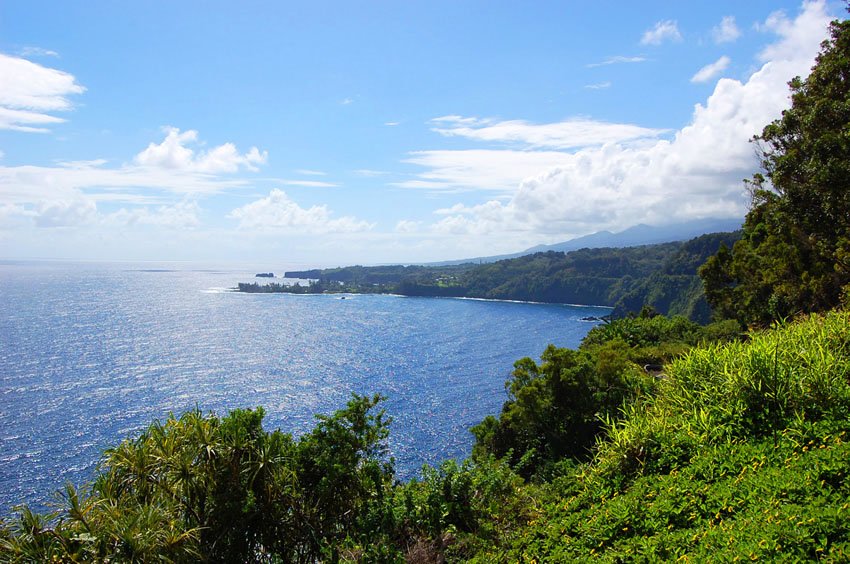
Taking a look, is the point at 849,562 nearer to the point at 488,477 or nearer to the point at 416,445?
the point at 488,477

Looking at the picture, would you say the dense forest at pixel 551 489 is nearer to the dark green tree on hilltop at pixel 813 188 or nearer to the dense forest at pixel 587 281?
the dark green tree on hilltop at pixel 813 188

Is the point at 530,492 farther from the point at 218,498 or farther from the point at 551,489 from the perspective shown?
the point at 218,498

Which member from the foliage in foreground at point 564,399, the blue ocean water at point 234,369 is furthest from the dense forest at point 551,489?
the blue ocean water at point 234,369

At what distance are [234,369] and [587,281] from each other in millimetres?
98463

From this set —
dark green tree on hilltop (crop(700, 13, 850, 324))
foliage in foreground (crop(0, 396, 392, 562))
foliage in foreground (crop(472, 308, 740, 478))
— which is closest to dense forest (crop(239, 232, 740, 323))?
dark green tree on hilltop (crop(700, 13, 850, 324))

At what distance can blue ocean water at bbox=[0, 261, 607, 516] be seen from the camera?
104 feet

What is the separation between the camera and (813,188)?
14422 mm

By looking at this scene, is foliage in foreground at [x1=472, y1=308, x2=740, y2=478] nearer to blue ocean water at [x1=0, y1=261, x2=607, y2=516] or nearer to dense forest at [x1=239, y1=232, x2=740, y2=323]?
blue ocean water at [x1=0, y1=261, x2=607, y2=516]

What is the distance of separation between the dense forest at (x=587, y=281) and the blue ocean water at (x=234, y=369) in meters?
19.5

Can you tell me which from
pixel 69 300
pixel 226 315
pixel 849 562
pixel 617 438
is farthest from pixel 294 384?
pixel 69 300

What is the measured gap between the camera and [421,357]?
59.6m

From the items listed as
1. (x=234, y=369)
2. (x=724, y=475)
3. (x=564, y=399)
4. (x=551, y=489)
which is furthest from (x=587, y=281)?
(x=724, y=475)

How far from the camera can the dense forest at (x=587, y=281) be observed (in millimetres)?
99812

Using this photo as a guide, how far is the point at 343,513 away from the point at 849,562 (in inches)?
305
